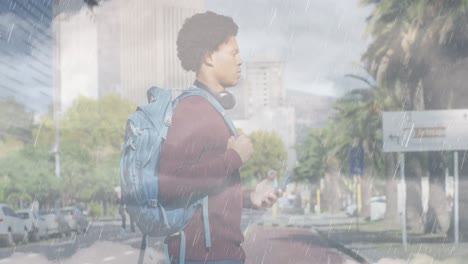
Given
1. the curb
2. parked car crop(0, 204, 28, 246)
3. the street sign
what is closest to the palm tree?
the street sign

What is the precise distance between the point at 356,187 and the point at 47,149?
1512mm

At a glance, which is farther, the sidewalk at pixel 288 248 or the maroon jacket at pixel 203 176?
the sidewalk at pixel 288 248

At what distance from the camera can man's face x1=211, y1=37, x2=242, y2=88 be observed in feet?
11.7

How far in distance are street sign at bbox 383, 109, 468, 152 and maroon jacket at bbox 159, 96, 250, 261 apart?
0.75 m

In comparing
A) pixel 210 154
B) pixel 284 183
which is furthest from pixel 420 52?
pixel 210 154

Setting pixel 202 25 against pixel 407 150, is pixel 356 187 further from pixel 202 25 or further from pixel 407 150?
pixel 202 25

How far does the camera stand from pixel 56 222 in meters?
3.55

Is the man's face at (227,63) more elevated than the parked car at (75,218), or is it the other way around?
the man's face at (227,63)

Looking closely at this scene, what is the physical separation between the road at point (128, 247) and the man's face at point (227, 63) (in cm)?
66

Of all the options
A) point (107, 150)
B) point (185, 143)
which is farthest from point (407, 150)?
point (107, 150)

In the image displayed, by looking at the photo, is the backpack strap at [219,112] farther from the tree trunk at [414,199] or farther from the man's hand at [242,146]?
the tree trunk at [414,199]

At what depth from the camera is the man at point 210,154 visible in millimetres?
3484

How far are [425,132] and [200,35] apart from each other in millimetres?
1199

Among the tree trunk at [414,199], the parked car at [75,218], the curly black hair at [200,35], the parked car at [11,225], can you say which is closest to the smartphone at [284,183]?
the tree trunk at [414,199]
